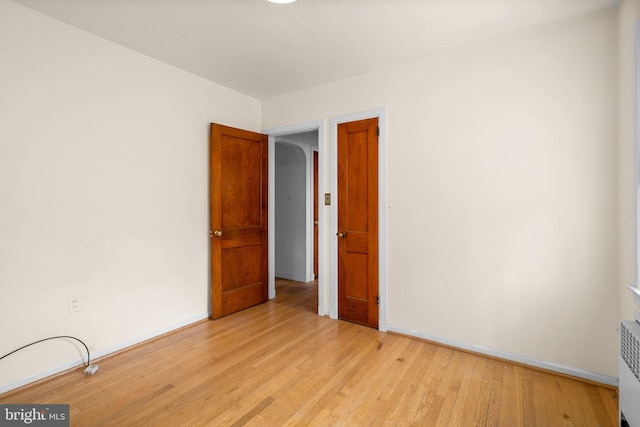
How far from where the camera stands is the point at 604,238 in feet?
7.03

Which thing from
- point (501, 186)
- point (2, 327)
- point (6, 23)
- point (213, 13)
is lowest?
point (2, 327)

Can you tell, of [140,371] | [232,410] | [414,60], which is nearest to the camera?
[232,410]

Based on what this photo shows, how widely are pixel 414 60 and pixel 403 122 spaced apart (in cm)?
57

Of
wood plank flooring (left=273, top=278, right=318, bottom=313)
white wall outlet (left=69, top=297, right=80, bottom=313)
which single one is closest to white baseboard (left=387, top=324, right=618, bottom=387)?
wood plank flooring (left=273, top=278, right=318, bottom=313)

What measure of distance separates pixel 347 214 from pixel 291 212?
7.16 feet

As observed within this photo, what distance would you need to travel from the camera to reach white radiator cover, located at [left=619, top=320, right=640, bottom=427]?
1438mm

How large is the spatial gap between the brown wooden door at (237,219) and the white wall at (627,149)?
329 centimetres

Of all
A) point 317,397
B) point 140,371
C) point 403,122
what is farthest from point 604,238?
point 140,371

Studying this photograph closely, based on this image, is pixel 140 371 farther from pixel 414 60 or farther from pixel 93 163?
pixel 414 60

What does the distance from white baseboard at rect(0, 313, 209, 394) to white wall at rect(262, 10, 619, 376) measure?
215 cm

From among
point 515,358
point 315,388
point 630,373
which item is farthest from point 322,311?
point 630,373

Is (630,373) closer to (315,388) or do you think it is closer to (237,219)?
(315,388)

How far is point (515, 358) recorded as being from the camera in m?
2.44
